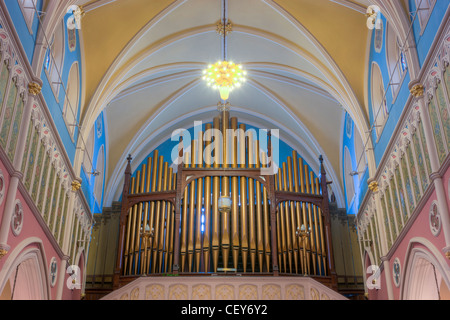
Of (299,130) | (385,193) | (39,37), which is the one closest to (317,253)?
(385,193)

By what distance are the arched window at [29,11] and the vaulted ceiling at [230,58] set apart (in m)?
2.49

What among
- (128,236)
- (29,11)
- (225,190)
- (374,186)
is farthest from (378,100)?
(29,11)

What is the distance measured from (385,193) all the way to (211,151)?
22.7 ft

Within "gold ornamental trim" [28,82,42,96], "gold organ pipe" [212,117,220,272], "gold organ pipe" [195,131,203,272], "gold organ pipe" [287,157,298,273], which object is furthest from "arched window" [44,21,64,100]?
"gold organ pipe" [287,157,298,273]

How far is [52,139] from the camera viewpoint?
12.7 m

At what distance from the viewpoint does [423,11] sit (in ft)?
36.1

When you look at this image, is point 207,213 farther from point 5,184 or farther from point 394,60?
point 5,184

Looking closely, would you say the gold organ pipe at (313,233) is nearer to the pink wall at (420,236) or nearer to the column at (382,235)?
the column at (382,235)

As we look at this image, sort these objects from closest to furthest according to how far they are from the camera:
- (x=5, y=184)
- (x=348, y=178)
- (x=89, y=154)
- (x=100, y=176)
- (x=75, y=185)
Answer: (x=5, y=184) < (x=75, y=185) < (x=89, y=154) < (x=100, y=176) < (x=348, y=178)

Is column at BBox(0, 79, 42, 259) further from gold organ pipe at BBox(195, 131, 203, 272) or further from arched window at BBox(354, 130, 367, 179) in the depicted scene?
arched window at BBox(354, 130, 367, 179)

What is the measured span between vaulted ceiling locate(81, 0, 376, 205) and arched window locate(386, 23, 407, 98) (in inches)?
42.4

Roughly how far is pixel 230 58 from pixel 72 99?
18.8ft

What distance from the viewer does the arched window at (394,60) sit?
12641mm

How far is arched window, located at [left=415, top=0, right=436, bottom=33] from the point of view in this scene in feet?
35.0
